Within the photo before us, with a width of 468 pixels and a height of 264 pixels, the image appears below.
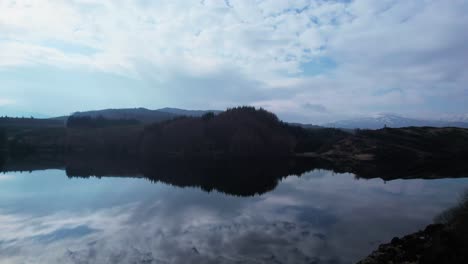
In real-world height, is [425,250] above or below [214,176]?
above

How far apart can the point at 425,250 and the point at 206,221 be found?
15.7m

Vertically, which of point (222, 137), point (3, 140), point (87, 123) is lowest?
point (3, 140)

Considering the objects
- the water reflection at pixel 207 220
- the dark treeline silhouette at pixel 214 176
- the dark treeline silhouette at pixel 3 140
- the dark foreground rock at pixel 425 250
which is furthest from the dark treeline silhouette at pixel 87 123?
the dark foreground rock at pixel 425 250

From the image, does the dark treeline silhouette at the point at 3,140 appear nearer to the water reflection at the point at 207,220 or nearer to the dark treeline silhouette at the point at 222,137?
the dark treeline silhouette at the point at 222,137

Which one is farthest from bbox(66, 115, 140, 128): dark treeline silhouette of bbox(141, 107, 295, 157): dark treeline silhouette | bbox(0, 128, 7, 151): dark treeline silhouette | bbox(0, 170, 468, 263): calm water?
bbox(0, 170, 468, 263): calm water

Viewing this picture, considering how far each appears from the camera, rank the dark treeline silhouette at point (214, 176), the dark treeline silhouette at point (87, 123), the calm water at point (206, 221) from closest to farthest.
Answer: the calm water at point (206, 221) → the dark treeline silhouette at point (214, 176) → the dark treeline silhouette at point (87, 123)

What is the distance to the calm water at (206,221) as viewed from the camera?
1953 centimetres

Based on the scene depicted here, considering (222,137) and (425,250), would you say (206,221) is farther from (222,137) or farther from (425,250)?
(222,137)

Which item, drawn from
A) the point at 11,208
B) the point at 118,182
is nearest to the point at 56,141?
the point at 118,182

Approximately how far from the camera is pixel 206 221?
27422mm

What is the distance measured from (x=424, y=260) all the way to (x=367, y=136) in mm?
95465

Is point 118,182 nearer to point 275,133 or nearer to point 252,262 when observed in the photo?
point 252,262

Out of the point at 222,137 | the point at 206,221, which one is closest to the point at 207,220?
the point at 206,221

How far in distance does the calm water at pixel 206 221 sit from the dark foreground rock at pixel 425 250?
1.45 meters
